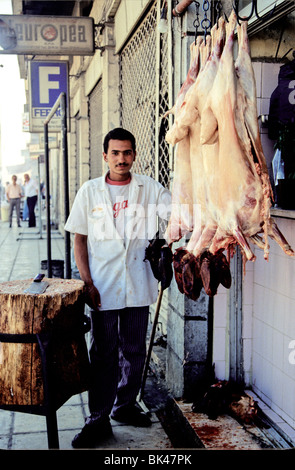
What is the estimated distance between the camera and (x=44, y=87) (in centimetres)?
895

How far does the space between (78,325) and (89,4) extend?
350 inches

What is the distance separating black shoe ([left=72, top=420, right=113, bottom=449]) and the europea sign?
4855 mm

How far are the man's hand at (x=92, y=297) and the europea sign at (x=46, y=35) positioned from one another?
13.9ft

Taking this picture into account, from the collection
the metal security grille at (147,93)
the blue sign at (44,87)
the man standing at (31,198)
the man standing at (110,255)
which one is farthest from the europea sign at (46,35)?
the man standing at (31,198)

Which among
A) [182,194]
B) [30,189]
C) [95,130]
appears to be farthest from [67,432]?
[30,189]

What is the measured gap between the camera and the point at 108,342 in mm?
3412

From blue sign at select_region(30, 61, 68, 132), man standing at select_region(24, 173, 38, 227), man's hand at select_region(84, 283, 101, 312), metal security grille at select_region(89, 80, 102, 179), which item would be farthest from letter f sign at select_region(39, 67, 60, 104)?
man standing at select_region(24, 173, 38, 227)

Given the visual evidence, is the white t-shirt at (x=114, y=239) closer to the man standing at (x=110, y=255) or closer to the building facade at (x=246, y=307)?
the man standing at (x=110, y=255)

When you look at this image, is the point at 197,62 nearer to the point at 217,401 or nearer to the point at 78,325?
the point at 78,325

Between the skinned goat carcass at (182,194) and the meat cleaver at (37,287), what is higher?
the skinned goat carcass at (182,194)

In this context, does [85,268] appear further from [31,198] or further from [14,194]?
[14,194]

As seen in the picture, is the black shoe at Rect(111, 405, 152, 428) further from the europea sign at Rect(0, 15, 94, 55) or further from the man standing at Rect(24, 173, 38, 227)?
the man standing at Rect(24, 173, 38, 227)

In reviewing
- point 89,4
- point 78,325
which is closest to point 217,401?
point 78,325

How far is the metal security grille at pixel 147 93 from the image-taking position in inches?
187
